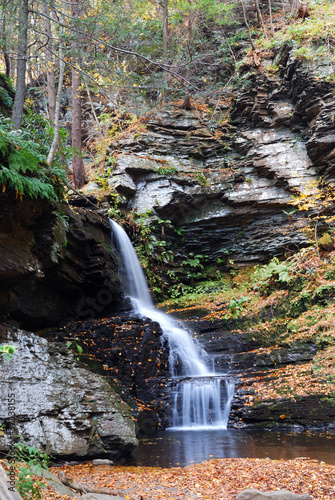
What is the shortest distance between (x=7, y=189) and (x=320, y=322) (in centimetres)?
821

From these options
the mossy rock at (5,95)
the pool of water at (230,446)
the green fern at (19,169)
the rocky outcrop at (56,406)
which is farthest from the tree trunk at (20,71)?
the pool of water at (230,446)

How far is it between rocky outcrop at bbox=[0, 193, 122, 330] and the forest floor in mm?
3265

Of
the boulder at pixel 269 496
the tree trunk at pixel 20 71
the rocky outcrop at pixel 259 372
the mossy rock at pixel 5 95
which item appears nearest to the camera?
the boulder at pixel 269 496

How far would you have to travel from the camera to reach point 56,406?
5488mm

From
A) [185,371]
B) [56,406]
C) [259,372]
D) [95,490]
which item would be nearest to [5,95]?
[56,406]

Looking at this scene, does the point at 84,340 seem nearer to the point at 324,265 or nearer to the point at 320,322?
the point at 320,322

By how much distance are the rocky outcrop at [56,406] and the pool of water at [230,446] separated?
0.63 m

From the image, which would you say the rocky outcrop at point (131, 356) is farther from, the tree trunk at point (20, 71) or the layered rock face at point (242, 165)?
the layered rock face at point (242, 165)

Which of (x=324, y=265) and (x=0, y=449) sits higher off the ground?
(x=324, y=265)

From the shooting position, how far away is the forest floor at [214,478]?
3746 mm

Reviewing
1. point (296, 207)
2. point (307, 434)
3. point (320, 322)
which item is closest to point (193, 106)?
point (296, 207)

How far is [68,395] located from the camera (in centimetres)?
573

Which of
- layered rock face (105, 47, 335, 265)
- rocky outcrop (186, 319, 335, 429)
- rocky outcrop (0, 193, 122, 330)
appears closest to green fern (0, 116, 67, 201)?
rocky outcrop (0, 193, 122, 330)

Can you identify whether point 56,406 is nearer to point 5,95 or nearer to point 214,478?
point 214,478
